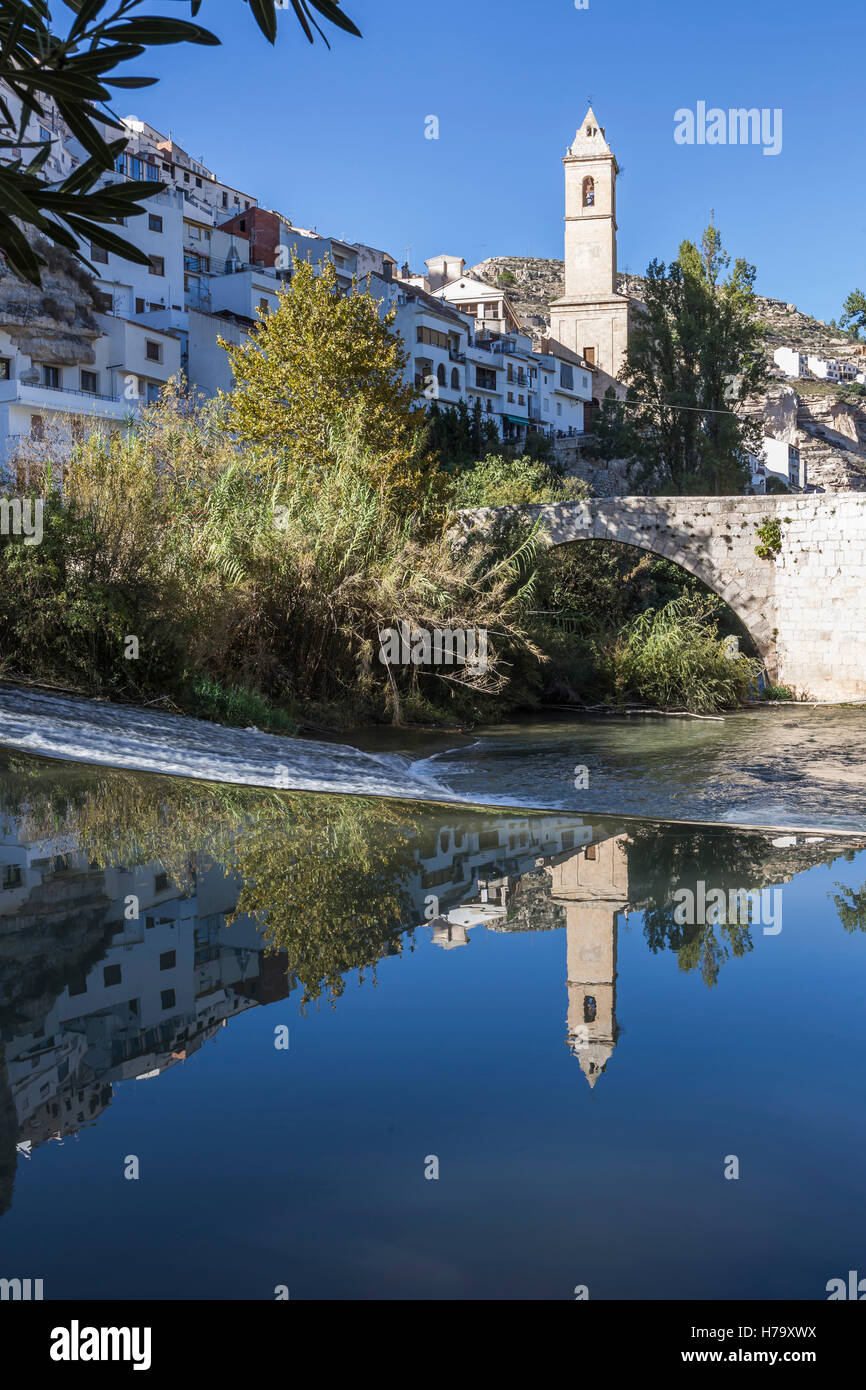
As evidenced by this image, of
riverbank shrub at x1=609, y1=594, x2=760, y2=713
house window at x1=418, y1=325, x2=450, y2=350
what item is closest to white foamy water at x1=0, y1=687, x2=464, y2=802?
riverbank shrub at x1=609, y1=594, x2=760, y2=713

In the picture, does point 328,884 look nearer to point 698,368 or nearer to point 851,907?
point 851,907

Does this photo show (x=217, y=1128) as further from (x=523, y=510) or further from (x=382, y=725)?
(x=523, y=510)

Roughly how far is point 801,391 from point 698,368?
67.5 metres

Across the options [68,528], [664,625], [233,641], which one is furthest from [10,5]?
[664,625]

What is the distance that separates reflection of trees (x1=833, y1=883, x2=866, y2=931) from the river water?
0.02m

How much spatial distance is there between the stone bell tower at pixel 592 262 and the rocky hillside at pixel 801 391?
382 cm

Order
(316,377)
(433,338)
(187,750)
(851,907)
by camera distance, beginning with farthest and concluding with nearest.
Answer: (433,338) → (316,377) → (187,750) → (851,907)

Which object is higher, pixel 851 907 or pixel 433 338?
pixel 433 338

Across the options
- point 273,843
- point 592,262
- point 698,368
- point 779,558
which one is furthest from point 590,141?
point 273,843

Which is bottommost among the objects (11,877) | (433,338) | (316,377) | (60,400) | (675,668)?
(11,877)

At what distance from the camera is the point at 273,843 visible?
674cm

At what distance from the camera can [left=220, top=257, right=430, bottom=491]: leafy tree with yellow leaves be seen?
1967 cm

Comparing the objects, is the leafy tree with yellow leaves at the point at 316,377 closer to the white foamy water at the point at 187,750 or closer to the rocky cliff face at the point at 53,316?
the white foamy water at the point at 187,750
